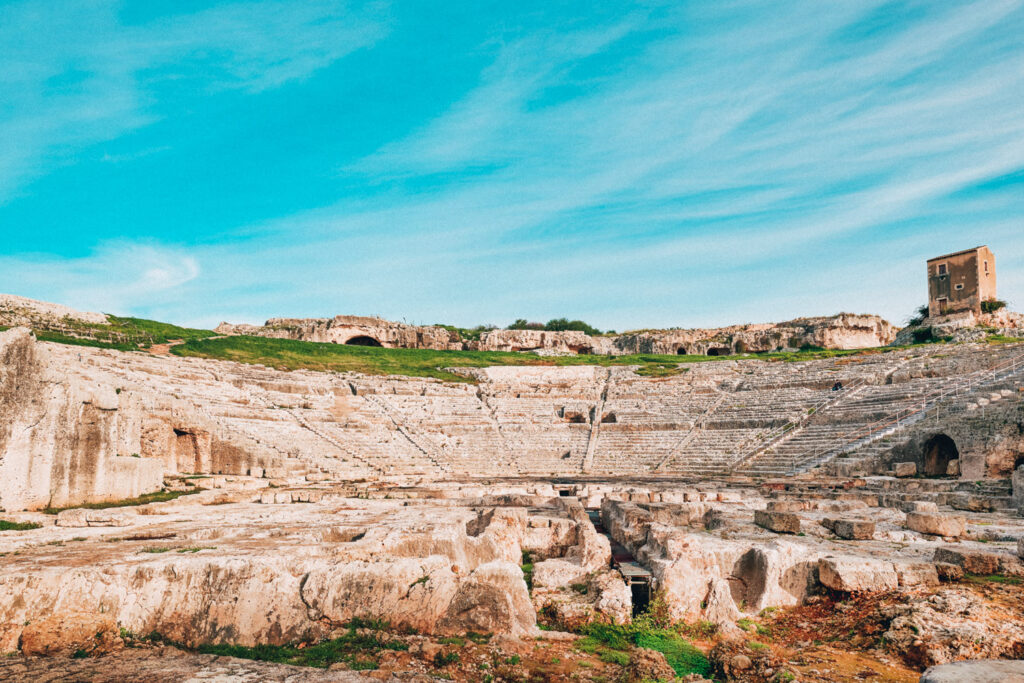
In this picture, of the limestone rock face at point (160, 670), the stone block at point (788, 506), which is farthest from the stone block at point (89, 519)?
the stone block at point (788, 506)

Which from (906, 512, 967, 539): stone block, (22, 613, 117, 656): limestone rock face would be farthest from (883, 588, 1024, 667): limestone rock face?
(22, 613, 117, 656): limestone rock face

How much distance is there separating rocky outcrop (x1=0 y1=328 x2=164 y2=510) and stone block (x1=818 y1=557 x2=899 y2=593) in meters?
15.0

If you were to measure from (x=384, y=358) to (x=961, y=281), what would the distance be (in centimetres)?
4199

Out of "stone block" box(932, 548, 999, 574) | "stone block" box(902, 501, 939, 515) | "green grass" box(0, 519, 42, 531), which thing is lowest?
"green grass" box(0, 519, 42, 531)

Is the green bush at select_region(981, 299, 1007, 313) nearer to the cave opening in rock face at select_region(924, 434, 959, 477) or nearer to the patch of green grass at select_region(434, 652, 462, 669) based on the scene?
the cave opening in rock face at select_region(924, 434, 959, 477)

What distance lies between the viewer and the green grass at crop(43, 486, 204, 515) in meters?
13.5

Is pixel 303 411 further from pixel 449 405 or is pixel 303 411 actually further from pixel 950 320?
pixel 950 320

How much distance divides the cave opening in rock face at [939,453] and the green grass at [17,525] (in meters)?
25.8

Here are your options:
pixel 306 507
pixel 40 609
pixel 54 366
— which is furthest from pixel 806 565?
pixel 54 366

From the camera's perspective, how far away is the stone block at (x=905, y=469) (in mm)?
20984

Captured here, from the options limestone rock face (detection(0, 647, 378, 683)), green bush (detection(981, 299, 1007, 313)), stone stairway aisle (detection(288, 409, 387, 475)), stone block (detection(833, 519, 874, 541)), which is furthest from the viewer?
green bush (detection(981, 299, 1007, 313))

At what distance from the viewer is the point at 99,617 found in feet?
20.2

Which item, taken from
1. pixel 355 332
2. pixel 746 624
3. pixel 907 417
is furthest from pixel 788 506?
pixel 355 332

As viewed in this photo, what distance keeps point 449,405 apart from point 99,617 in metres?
28.0
